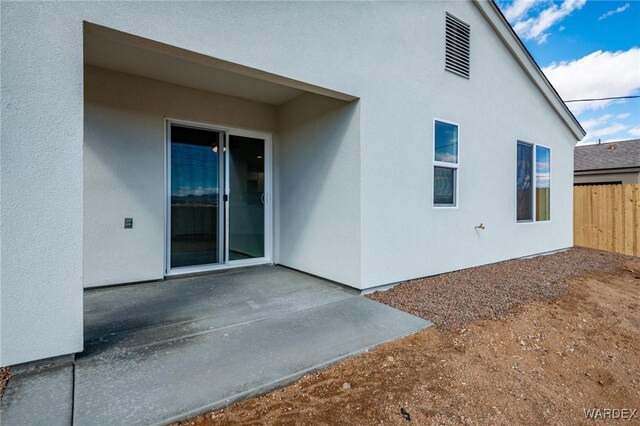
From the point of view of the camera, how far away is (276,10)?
10.4ft

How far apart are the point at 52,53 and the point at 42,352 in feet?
6.94

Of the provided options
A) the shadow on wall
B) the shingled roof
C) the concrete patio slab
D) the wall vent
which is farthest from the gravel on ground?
the shingled roof

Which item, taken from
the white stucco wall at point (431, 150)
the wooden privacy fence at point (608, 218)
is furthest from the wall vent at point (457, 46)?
the wooden privacy fence at point (608, 218)

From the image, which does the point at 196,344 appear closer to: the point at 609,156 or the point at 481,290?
the point at 481,290

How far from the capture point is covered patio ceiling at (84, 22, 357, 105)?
2.61 metres

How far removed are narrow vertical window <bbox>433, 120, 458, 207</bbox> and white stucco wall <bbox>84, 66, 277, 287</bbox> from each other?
3.86m

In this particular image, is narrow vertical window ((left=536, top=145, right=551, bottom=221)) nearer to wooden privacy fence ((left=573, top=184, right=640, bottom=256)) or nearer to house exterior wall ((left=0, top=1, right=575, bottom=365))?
house exterior wall ((left=0, top=1, right=575, bottom=365))

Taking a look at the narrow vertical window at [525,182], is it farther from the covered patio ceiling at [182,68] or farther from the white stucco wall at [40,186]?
the white stucco wall at [40,186]

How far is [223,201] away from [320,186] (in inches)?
66.5

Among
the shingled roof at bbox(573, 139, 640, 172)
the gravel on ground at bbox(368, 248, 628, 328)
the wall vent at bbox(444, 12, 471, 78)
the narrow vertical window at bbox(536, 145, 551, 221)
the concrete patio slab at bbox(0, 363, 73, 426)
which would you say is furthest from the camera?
the shingled roof at bbox(573, 139, 640, 172)

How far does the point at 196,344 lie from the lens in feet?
8.35

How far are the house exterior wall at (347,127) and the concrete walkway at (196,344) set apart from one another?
40 centimetres

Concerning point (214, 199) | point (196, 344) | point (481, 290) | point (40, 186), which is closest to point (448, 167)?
point (481, 290)

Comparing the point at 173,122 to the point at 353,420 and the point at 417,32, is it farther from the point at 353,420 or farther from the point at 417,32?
the point at 353,420
